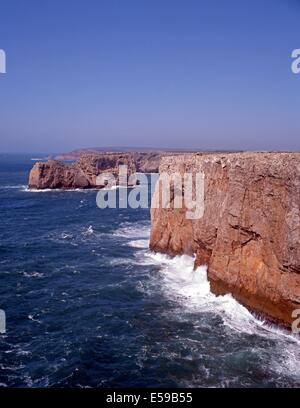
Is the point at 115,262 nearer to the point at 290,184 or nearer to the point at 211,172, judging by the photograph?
the point at 211,172

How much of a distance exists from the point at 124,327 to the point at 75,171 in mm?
87161

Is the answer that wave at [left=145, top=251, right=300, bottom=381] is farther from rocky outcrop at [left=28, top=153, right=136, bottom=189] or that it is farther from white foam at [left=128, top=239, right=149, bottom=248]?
rocky outcrop at [left=28, top=153, right=136, bottom=189]

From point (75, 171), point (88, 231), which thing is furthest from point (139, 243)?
point (75, 171)

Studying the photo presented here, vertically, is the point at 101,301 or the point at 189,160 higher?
the point at 189,160

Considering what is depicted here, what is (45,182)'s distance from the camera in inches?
4144

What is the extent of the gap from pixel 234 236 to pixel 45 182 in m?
81.8

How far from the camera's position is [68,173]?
110m

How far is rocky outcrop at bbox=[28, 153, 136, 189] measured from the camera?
105m

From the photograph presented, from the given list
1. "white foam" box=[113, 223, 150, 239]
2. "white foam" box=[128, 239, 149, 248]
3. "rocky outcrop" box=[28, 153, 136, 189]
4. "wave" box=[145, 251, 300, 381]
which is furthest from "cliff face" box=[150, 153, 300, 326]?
"rocky outcrop" box=[28, 153, 136, 189]

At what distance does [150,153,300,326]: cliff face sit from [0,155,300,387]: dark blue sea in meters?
1.50

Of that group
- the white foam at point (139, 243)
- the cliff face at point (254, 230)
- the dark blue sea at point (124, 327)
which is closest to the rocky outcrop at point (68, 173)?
the white foam at point (139, 243)

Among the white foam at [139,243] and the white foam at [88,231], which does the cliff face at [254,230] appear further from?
the white foam at [88,231]
